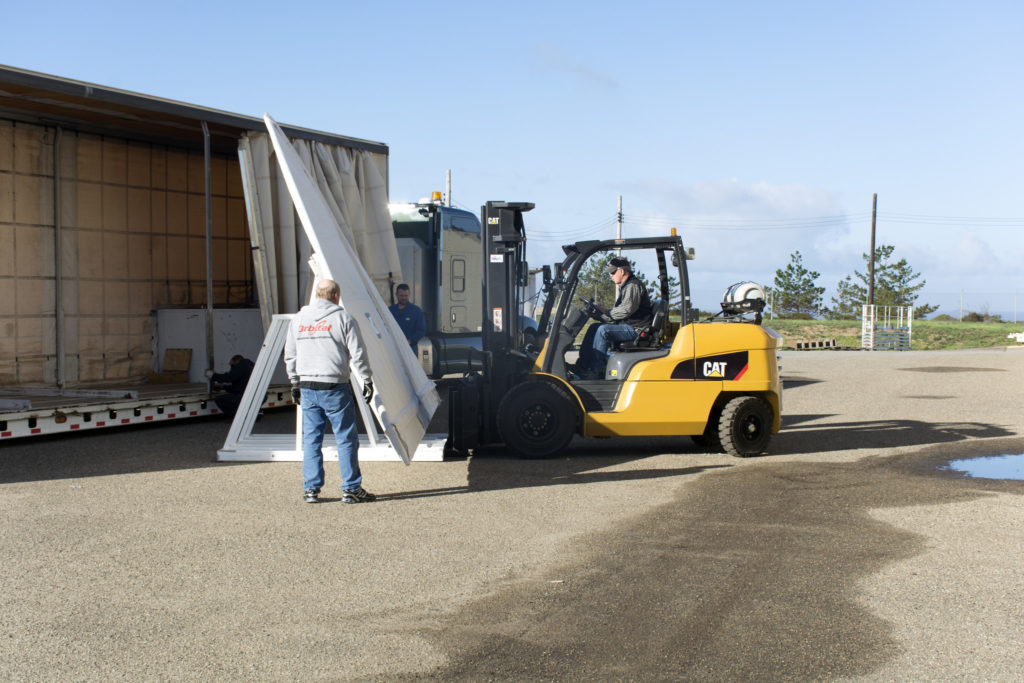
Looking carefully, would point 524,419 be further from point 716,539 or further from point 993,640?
point 993,640

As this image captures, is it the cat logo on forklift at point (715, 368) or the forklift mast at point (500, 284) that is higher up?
the forklift mast at point (500, 284)

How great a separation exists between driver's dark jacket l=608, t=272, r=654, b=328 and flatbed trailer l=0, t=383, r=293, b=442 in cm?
528

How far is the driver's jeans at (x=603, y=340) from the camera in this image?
943cm

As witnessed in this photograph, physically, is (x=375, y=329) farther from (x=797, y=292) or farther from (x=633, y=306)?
(x=797, y=292)

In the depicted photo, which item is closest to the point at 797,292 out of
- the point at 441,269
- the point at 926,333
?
the point at 926,333

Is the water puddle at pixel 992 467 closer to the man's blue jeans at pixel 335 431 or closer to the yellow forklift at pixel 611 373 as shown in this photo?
the yellow forklift at pixel 611 373

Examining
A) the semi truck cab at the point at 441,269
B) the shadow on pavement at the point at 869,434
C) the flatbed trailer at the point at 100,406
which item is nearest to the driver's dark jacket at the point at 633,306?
the shadow on pavement at the point at 869,434

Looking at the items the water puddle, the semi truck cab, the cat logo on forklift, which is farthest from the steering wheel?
the semi truck cab

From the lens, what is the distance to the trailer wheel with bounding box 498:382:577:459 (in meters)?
9.19

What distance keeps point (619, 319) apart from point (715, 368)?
1.06 m

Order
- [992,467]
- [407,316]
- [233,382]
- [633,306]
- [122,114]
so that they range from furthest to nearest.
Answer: [407,316] → [233,382] → [122,114] → [633,306] → [992,467]

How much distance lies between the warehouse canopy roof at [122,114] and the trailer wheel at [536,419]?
470 centimetres

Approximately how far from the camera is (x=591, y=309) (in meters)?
9.39

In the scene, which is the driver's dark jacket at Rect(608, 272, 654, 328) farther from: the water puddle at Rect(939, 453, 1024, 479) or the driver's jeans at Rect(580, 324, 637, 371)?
the water puddle at Rect(939, 453, 1024, 479)
